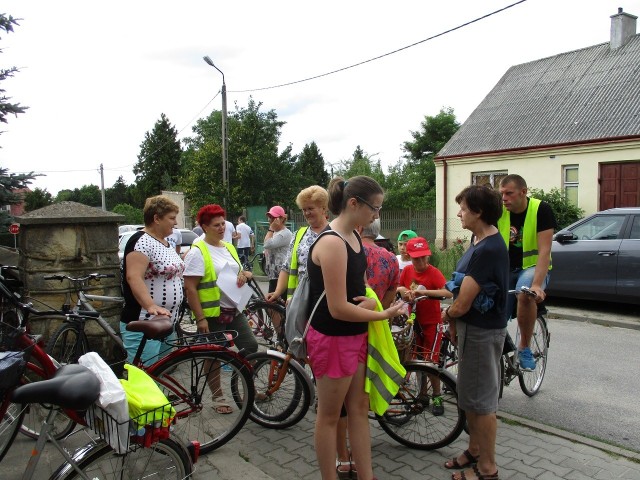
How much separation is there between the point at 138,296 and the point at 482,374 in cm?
236

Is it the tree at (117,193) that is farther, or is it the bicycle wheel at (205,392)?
the tree at (117,193)

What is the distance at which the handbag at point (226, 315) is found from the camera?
4.75m

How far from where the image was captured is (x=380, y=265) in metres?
3.77

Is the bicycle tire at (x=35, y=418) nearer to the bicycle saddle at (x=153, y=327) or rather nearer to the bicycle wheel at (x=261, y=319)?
the bicycle saddle at (x=153, y=327)

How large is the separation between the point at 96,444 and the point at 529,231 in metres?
3.72

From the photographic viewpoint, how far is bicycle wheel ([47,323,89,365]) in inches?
164

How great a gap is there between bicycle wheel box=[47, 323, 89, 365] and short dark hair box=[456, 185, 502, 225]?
3011 mm

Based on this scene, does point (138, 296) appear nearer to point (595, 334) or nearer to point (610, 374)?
point (610, 374)

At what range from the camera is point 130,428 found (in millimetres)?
2516

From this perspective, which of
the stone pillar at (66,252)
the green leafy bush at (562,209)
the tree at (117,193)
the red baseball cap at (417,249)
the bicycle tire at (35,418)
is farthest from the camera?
the tree at (117,193)

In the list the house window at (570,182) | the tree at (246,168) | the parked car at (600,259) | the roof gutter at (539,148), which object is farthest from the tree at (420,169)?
the parked car at (600,259)

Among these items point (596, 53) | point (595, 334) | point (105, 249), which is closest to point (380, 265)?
point (105, 249)

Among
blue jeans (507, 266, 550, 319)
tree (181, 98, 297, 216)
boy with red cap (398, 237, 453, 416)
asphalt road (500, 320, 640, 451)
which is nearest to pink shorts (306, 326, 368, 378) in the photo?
boy with red cap (398, 237, 453, 416)

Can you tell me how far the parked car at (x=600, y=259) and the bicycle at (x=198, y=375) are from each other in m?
7.02
